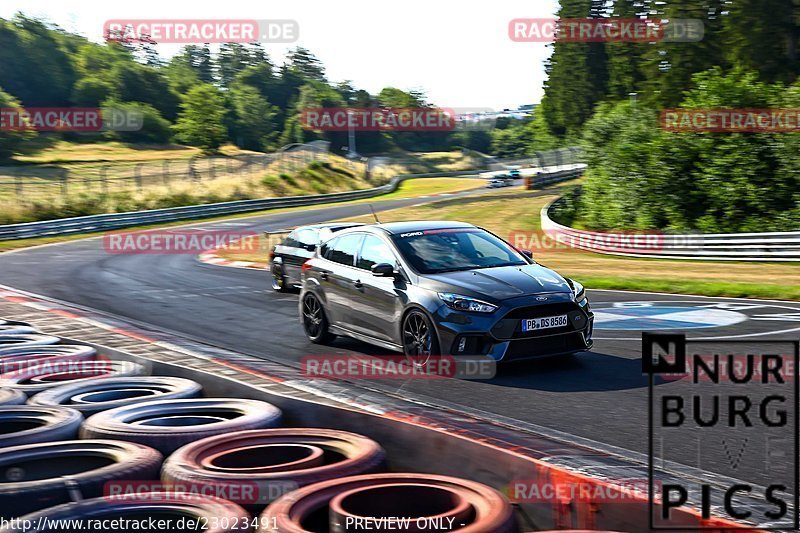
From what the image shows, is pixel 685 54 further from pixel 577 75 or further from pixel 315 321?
pixel 315 321

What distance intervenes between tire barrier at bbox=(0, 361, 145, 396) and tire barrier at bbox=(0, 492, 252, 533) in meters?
3.15

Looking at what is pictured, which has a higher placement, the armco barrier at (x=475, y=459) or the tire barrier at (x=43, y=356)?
the armco barrier at (x=475, y=459)

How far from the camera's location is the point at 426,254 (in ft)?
34.9

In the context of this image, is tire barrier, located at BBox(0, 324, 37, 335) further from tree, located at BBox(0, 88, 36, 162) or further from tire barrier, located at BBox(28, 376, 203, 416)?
tree, located at BBox(0, 88, 36, 162)

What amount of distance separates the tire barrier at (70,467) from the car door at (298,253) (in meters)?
12.0

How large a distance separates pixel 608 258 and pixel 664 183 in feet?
27.2

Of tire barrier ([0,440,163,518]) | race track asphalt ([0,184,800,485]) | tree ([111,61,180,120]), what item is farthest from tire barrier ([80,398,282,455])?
tree ([111,61,180,120])

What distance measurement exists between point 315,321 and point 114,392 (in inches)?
201

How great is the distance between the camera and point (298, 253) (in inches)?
688

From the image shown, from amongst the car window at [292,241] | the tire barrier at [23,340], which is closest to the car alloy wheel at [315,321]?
the tire barrier at [23,340]

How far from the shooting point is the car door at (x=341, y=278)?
11312 mm

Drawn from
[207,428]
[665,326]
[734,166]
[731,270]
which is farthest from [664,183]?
[207,428]

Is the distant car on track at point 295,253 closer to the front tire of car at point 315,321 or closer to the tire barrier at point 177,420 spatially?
the front tire of car at point 315,321

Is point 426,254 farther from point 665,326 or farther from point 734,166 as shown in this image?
point 734,166
